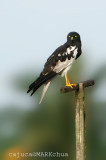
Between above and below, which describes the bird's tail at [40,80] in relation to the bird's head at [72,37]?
below

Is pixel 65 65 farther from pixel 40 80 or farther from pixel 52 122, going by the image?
pixel 52 122

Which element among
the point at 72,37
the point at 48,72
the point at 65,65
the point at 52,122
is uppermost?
the point at 72,37

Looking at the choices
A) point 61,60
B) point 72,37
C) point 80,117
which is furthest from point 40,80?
point 72,37

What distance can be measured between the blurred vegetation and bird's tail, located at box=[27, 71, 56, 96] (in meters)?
4.89

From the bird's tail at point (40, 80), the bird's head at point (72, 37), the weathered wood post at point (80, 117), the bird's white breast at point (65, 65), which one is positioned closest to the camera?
the weathered wood post at point (80, 117)

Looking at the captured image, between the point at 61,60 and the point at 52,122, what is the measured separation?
5229 mm

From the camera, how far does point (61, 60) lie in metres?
9.89

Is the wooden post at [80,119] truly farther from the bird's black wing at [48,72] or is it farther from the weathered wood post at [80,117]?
the bird's black wing at [48,72]

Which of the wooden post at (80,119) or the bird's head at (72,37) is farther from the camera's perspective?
the bird's head at (72,37)

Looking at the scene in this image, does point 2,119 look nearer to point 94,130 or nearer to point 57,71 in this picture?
point 94,130

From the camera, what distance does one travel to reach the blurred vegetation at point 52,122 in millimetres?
14586

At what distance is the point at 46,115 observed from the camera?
15.0 m

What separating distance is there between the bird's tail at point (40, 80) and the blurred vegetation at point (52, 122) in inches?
193

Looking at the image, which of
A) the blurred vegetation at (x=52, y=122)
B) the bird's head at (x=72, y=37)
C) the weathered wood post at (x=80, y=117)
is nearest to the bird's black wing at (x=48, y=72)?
the bird's head at (x=72, y=37)
